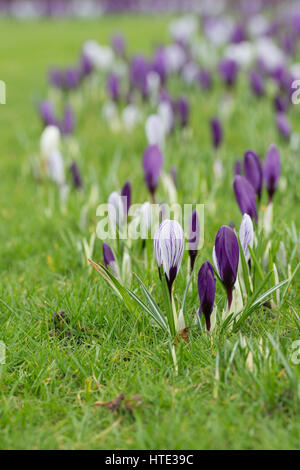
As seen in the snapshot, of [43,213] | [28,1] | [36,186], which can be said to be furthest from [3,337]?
[28,1]

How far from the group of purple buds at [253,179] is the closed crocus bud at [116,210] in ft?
1.83

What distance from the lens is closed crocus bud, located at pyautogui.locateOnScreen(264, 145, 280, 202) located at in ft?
8.64

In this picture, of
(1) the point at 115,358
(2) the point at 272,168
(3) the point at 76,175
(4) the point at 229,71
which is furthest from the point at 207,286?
(4) the point at 229,71

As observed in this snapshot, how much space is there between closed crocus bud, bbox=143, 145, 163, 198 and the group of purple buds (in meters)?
0.46

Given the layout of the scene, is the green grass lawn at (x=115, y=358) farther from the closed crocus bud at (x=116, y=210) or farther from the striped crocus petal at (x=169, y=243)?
the striped crocus petal at (x=169, y=243)

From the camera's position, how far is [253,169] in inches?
100

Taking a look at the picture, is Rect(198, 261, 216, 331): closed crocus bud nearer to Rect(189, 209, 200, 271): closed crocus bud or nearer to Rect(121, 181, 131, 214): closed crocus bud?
Rect(189, 209, 200, 271): closed crocus bud

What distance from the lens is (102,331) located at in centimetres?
226

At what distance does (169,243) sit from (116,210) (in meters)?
0.70

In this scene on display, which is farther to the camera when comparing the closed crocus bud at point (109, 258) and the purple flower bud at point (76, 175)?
the purple flower bud at point (76, 175)

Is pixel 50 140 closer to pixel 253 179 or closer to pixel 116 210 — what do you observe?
pixel 116 210

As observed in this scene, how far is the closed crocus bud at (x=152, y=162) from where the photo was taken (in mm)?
2754

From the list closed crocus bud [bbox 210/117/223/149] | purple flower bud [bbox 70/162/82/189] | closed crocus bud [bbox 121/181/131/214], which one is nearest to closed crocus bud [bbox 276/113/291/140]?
closed crocus bud [bbox 210/117/223/149]

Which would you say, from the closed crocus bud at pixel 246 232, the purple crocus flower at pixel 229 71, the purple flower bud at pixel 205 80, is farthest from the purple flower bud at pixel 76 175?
the purple flower bud at pixel 205 80
